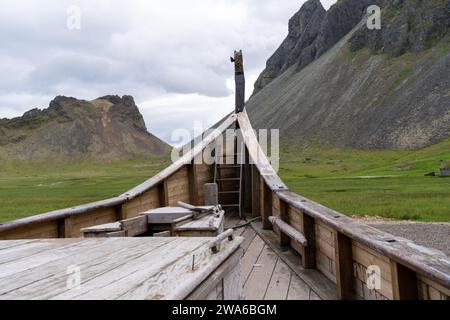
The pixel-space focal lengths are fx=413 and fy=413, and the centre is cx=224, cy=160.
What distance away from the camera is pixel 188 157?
887 cm

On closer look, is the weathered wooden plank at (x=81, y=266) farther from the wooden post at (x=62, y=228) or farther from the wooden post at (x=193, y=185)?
the wooden post at (x=193, y=185)

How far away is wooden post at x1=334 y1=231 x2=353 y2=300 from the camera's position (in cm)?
390

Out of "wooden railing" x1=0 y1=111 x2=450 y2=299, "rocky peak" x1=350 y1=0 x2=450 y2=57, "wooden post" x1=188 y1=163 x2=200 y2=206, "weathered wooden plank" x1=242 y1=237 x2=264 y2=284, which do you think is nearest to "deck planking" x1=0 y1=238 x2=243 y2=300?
"wooden railing" x1=0 y1=111 x2=450 y2=299

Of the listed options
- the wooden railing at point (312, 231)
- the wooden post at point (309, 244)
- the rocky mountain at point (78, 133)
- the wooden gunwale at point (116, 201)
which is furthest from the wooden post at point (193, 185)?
the rocky mountain at point (78, 133)

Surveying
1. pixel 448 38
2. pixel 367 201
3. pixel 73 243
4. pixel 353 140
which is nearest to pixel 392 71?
pixel 448 38

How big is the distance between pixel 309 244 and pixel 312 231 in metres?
0.17

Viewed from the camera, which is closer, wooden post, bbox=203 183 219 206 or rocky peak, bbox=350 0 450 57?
wooden post, bbox=203 183 219 206

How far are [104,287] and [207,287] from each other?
0.57 meters

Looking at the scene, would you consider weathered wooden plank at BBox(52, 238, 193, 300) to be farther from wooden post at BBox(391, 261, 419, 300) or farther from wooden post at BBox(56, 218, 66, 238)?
wooden post at BBox(56, 218, 66, 238)

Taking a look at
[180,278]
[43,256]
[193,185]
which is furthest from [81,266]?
[193,185]

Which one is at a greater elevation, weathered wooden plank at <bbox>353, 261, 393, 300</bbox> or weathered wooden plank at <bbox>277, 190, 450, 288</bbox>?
weathered wooden plank at <bbox>277, 190, 450, 288</bbox>

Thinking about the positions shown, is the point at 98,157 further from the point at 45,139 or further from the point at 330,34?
the point at 330,34

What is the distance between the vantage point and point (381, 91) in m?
81.2

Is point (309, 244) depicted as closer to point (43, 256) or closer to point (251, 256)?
point (251, 256)
